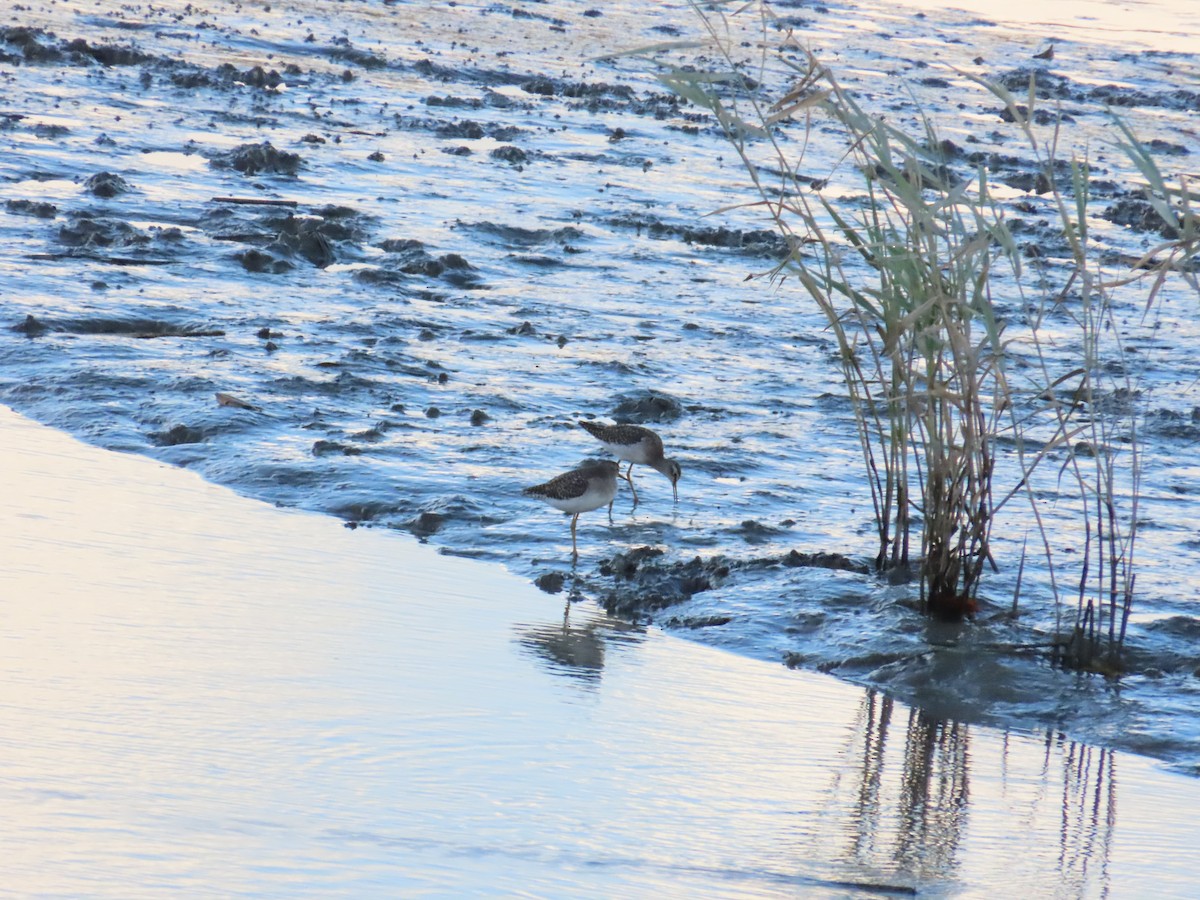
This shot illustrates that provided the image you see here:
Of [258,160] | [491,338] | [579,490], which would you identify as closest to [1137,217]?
[491,338]

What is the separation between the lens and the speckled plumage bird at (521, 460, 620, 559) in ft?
22.8

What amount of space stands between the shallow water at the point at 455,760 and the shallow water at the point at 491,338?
0.59 metres

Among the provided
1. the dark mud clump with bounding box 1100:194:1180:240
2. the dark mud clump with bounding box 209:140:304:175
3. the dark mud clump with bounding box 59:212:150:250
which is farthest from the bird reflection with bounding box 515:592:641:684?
the dark mud clump with bounding box 1100:194:1180:240

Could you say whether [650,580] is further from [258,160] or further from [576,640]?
[258,160]

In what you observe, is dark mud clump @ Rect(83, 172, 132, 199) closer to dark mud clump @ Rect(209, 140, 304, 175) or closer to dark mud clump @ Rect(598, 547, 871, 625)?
dark mud clump @ Rect(209, 140, 304, 175)

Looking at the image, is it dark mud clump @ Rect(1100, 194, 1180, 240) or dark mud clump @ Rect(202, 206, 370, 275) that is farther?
dark mud clump @ Rect(1100, 194, 1180, 240)

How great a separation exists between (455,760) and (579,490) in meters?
2.60

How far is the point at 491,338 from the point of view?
399 inches

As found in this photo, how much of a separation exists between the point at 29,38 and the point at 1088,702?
15.6m

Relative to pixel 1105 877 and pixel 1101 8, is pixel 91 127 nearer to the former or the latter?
pixel 1105 877

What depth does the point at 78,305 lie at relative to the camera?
958 cm

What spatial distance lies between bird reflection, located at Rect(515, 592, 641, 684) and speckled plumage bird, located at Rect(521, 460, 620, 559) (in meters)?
0.67

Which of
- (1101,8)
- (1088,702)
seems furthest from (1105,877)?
(1101,8)

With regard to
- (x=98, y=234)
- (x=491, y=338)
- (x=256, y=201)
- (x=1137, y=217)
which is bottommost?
(x=491, y=338)
